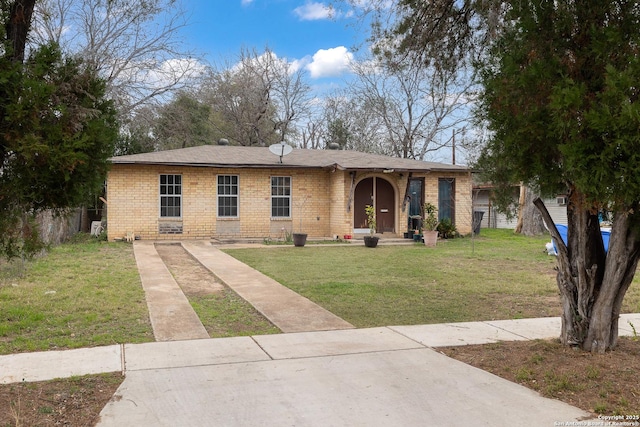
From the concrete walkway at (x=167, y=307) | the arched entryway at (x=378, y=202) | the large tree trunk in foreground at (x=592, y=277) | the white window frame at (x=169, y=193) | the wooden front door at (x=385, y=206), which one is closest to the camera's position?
the large tree trunk in foreground at (x=592, y=277)

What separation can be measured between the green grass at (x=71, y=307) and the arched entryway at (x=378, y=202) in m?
10.3

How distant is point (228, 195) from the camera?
2014cm

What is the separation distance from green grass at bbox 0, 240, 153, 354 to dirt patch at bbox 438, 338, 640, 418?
3.69 meters

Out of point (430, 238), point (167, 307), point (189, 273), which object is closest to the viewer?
point (167, 307)

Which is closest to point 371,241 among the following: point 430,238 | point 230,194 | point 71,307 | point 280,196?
point 430,238

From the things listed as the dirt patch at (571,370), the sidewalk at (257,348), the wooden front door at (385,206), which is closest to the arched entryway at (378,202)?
the wooden front door at (385,206)

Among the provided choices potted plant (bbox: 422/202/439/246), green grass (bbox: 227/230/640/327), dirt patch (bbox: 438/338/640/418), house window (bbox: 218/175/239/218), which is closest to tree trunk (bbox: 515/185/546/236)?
potted plant (bbox: 422/202/439/246)

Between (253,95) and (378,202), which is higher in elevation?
(253,95)

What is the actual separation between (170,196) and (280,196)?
4114mm

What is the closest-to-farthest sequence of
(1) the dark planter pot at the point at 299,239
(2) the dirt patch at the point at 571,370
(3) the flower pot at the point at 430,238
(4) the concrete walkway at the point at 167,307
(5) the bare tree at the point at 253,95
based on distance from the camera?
1. (2) the dirt patch at the point at 571,370
2. (4) the concrete walkway at the point at 167,307
3. (1) the dark planter pot at the point at 299,239
4. (3) the flower pot at the point at 430,238
5. (5) the bare tree at the point at 253,95

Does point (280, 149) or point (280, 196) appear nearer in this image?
point (280, 149)

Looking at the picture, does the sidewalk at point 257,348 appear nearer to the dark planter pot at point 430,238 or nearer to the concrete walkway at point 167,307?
the concrete walkway at point 167,307

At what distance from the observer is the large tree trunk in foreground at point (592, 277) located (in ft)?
16.4

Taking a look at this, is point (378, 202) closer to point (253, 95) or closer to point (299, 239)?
point (299, 239)
